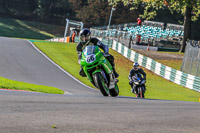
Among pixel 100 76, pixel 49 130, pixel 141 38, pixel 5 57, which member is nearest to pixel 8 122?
pixel 49 130

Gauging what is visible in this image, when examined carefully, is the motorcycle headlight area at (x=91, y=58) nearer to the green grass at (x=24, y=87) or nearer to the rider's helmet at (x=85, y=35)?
the rider's helmet at (x=85, y=35)

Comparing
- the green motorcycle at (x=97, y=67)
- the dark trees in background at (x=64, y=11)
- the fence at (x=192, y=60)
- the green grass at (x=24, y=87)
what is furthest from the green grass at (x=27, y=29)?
the green motorcycle at (x=97, y=67)

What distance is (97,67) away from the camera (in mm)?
9820

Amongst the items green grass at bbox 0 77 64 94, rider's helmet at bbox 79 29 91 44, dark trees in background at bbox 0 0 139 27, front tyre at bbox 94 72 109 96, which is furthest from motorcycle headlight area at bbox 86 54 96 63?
dark trees in background at bbox 0 0 139 27

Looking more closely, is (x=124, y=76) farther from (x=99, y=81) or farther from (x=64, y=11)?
(x=64, y=11)

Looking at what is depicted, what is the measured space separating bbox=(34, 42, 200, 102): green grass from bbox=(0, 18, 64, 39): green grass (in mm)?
34662

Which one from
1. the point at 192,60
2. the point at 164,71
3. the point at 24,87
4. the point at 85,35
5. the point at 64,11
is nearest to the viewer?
the point at 85,35

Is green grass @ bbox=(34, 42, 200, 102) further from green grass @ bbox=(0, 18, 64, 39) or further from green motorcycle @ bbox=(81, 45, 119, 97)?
green grass @ bbox=(0, 18, 64, 39)

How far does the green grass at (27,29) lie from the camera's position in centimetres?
7069

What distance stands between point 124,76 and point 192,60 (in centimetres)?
470

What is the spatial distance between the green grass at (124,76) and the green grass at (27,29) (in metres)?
34.7

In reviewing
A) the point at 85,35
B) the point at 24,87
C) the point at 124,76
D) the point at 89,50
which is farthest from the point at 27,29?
the point at 89,50

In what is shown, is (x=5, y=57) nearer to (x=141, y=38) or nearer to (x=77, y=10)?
(x=141, y=38)

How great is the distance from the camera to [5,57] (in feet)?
83.4
